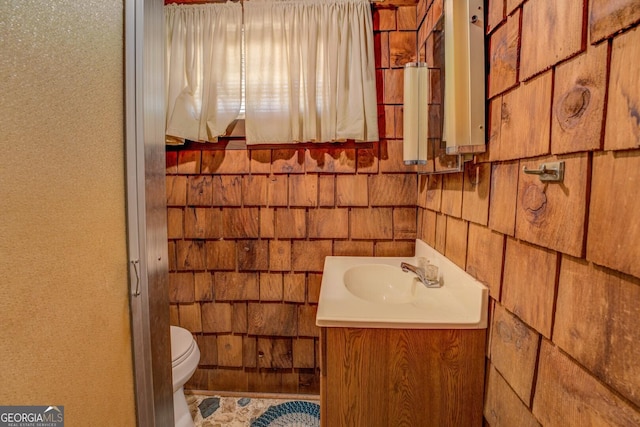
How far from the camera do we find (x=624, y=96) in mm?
489

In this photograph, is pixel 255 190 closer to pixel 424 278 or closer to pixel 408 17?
pixel 424 278

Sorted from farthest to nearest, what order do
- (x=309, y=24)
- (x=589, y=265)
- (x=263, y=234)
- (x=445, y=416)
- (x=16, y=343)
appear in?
(x=263, y=234) → (x=309, y=24) → (x=445, y=416) → (x=589, y=265) → (x=16, y=343)

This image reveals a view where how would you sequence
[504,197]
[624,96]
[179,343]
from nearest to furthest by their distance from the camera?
[624,96]
[504,197]
[179,343]

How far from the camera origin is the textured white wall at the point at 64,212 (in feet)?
1.39

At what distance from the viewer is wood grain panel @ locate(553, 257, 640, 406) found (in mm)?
472

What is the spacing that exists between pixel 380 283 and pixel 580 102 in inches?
43.0

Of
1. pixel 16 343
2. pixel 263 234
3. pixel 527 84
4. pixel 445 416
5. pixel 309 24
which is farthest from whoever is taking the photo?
pixel 263 234

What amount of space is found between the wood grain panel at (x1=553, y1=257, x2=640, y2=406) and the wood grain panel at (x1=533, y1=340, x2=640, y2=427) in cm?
3

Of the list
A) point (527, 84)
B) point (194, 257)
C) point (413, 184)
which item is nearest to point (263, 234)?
point (194, 257)

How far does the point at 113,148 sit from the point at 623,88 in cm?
99

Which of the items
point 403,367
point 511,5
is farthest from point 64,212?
point 511,5

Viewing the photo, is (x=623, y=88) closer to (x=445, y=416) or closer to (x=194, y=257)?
(x=445, y=416)

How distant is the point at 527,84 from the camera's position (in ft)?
2.42

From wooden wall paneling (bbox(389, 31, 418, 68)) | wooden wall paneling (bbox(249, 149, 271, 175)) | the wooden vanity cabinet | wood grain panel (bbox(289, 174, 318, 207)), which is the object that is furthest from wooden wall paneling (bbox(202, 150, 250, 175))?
the wooden vanity cabinet
